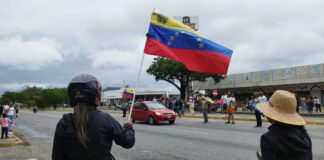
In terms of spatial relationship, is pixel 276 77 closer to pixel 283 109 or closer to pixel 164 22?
pixel 164 22

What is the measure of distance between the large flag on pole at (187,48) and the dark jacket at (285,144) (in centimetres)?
376

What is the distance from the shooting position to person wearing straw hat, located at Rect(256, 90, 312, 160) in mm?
3361

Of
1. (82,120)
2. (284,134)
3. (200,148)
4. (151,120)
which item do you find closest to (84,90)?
(82,120)

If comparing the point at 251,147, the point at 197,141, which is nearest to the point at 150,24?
the point at 251,147

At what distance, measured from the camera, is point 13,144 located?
1406 cm

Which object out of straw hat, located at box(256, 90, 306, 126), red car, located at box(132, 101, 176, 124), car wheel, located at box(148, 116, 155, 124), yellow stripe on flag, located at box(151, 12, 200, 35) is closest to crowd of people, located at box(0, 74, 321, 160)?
straw hat, located at box(256, 90, 306, 126)

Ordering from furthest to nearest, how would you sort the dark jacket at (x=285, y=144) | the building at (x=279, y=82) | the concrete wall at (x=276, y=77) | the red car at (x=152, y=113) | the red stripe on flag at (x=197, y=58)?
1. the building at (x=279, y=82)
2. the concrete wall at (x=276, y=77)
3. the red car at (x=152, y=113)
4. the red stripe on flag at (x=197, y=58)
5. the dark jacket at (x=285, y=144)

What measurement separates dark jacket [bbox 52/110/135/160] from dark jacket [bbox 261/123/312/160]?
116 centimetres

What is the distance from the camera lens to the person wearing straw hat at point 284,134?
336 cm

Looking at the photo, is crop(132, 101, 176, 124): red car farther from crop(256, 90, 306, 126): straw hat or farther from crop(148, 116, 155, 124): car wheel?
crop(256, 90, 306, 126): straw hat

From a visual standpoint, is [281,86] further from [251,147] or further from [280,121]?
[280,121]

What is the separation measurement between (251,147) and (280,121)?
903 cm

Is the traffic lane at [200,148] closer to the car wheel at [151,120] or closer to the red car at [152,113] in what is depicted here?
the red car at [152,113]

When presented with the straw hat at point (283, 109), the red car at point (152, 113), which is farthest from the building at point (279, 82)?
the straw hat at point (283, 109)
